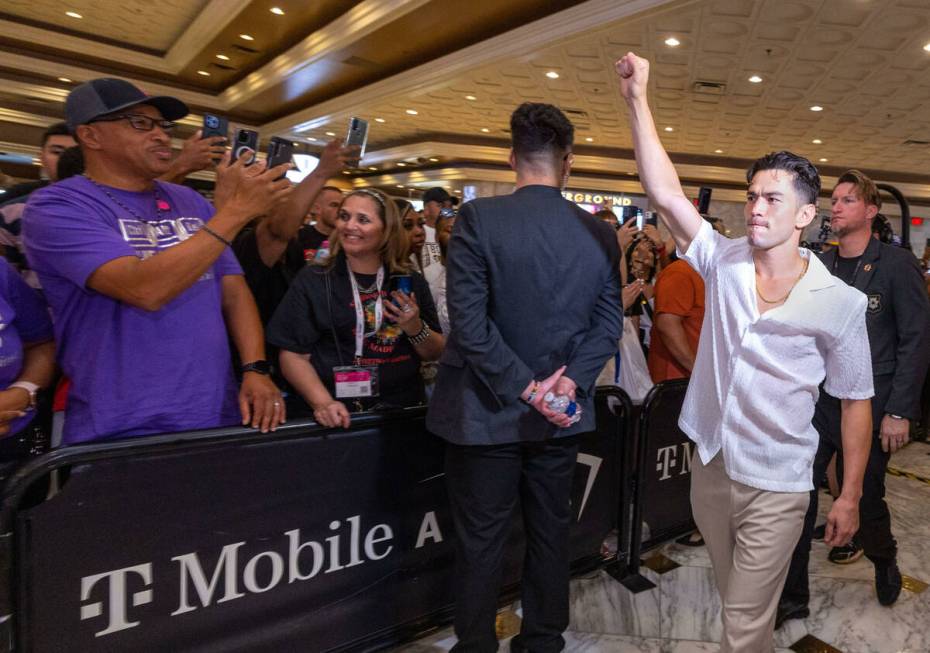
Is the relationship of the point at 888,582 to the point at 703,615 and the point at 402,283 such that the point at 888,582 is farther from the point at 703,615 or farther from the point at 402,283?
the point at 402,283

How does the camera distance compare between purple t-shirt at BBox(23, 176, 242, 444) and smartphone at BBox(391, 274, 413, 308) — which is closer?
purple t-shirt at BBox(23, 176, 242, 444)

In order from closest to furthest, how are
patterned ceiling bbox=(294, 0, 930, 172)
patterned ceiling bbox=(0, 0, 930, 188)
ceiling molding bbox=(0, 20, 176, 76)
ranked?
1. patterned ceiling bbox=(294, 0, 930, 172)
2. patterned ceiling bbox=(0, 0, 930, 188)
3. ceiling molding bbox=(0, 20, 176, 76)

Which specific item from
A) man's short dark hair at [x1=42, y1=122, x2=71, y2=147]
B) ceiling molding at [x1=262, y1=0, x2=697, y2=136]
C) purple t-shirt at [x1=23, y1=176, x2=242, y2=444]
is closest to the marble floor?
purple t-shirt at [x1=23, y1=176, x2=242, y2=444]

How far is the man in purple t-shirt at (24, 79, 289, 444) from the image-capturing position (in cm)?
133

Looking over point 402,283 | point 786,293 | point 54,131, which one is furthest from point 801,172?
point 54,131

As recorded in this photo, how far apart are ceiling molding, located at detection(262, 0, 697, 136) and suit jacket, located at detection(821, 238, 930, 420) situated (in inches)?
187

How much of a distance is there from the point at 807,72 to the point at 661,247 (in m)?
5.59

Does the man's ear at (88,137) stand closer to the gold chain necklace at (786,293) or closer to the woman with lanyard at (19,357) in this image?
the woman with lanyard at (19,357)

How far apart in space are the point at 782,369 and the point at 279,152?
1.49 metres

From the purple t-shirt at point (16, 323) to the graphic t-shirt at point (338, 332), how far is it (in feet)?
2.06

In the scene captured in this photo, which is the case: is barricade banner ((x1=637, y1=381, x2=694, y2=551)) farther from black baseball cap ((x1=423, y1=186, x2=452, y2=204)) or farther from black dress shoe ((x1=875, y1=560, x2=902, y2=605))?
black baseball cap ((x1=423, y1=186, x2=452, y2=204))

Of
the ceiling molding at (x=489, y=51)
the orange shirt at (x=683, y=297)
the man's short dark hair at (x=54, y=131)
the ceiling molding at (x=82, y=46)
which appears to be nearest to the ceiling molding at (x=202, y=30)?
the ceiling molding at (x=82, y=46)

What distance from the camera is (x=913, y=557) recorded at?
292 centimetres

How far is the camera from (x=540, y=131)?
5.26 feet
